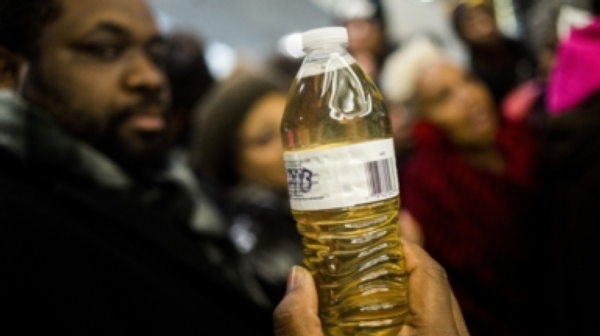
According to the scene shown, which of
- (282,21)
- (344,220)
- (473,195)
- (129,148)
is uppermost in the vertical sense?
(282,21)

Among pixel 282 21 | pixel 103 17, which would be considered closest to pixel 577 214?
pixel 103 17

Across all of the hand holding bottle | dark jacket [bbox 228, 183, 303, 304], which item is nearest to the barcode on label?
the hand holding bottle

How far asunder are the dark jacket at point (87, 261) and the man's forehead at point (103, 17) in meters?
0.21

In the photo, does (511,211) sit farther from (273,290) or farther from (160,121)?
(160,121)

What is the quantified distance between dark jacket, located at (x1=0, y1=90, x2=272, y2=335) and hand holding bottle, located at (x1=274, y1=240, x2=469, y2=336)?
350 millimetres

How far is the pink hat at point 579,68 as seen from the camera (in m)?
1.28

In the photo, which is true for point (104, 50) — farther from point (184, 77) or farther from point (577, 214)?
point (577, 214)

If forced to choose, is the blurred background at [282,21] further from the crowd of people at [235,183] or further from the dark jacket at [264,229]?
the dark jacket at [264,229]

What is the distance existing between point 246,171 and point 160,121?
0.58 meters

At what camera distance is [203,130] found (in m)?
1.88

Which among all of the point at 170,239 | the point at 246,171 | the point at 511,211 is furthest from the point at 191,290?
the point at 511,211

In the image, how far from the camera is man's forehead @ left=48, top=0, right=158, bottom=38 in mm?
1173

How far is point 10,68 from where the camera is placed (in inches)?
45.3

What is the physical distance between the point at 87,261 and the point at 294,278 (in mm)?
408
